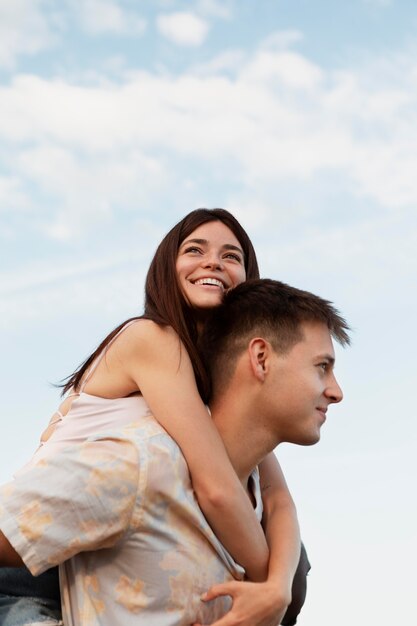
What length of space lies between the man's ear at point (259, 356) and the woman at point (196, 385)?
0.83 feet

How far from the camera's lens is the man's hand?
324 cm

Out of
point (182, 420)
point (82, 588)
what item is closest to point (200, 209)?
point (182, 420)

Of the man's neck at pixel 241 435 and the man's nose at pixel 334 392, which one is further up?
the man's nose at pixel 334 392

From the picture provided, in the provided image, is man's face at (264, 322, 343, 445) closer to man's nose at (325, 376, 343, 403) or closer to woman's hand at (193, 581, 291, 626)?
man's nose at (325, 376, 343, 403)

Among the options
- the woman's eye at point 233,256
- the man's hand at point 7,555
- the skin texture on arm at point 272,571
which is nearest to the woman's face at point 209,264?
the woman's eye at point 233,256

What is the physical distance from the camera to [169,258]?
4.62 meters

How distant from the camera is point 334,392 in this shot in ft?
12.9

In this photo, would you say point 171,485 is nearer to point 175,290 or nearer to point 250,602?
point 250,602

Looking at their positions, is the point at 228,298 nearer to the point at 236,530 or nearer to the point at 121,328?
the point at 121,328

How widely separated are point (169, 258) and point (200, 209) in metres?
0.38

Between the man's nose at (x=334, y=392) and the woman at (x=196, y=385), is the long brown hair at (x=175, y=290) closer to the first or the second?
the woman at (x=196, y=385)

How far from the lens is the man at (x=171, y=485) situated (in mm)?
3254

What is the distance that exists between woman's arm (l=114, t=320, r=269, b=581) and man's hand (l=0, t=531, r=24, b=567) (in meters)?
0.72

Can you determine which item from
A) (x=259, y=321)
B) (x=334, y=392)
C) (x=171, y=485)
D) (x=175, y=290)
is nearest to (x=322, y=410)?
(x=334, y=392)
